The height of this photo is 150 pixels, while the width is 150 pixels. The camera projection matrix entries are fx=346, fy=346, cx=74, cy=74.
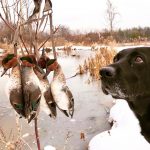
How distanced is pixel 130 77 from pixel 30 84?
99 cm

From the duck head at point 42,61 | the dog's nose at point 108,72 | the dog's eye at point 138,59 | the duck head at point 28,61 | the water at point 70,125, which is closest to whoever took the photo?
the duck head at point 28,61

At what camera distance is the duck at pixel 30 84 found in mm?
1560

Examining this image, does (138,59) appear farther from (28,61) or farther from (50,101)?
(28,61)

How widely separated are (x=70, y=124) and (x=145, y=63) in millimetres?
4158

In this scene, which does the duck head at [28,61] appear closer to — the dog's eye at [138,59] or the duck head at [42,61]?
the duck head at [42,61]

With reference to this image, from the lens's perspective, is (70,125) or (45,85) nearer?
(45,85)

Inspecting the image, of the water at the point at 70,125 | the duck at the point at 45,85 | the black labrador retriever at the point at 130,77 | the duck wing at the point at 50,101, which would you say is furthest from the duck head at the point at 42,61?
the water at the point at 70,125

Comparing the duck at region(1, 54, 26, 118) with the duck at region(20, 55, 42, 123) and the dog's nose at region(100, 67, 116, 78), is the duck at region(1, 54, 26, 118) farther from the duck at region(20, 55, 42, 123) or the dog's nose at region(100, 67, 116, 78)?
the dog's nose at region(100, 67, 116, 78)

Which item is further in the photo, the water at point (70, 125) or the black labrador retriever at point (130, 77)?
the water at point (70, 125)

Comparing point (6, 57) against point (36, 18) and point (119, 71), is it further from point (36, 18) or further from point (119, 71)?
point (119, 71)

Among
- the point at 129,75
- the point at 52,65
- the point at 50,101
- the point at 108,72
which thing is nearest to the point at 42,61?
the point at 52,65

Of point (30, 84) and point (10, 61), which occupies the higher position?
point (10, 61)

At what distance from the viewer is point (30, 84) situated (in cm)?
156

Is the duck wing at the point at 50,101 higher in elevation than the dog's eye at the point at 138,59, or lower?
lower
